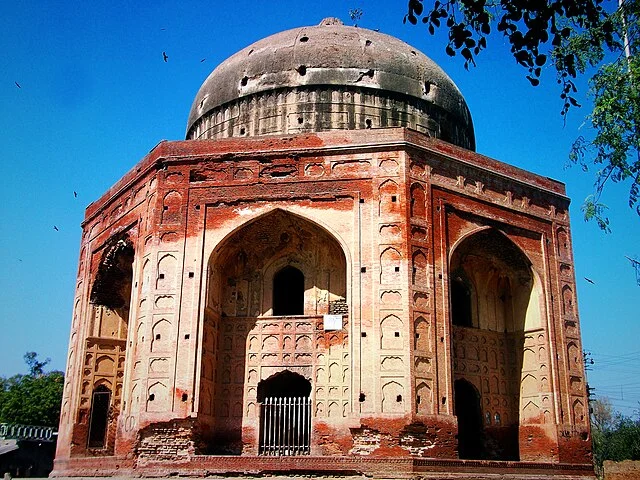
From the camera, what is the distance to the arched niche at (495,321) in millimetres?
14734

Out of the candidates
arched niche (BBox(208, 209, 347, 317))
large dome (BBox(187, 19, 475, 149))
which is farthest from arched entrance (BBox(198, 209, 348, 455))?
large dome (BBox(187, 19, 475, 149))

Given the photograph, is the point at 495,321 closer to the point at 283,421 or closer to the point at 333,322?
the point at 333,322

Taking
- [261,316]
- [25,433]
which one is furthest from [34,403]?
[261,316]

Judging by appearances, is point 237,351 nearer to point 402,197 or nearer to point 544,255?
point 402,197

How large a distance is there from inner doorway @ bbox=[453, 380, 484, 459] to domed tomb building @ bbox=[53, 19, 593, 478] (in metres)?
0.04

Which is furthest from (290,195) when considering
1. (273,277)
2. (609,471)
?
(609,471)

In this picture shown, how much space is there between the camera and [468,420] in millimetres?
14852

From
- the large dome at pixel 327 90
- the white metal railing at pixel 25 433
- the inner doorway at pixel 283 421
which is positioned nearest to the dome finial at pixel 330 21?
the large dome at pixel 327 90

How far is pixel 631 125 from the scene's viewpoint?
793 centimetres

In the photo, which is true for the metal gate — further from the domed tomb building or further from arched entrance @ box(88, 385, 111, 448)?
arched entrance @ box(88, 385, 111, 448)

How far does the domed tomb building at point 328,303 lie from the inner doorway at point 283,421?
6 centimetres

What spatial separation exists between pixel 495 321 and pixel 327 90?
6005 mm

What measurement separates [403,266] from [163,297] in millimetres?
4287

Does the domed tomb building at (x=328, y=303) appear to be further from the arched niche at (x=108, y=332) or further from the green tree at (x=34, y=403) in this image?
the green tree at (x=34, y=403)
